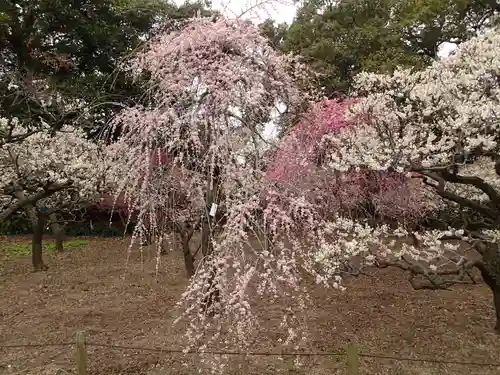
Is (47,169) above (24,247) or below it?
above

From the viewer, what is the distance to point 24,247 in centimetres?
1819

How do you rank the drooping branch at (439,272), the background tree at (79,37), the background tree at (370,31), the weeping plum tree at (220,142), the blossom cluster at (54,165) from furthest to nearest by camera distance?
the background tree at (79,37) < the background tree at (370,31) < the blossom cluster at (54,165) < the drooping branch at (439,272) < the weeping plum tree at (220,142)

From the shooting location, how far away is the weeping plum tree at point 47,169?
10.6 m

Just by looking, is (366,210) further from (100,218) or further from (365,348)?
(100,218)

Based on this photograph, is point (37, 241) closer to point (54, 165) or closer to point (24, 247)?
point (54, 165)

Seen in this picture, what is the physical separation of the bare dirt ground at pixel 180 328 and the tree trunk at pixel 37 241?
489 millimetres

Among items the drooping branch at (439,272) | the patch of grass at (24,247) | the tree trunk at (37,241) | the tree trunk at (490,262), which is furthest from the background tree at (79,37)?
the tree trunk at (490,262)

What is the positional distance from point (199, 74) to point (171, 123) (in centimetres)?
59

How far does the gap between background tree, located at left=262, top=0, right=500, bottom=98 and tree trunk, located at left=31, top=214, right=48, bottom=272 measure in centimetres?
944

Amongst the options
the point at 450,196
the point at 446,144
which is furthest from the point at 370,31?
the point at 450,196

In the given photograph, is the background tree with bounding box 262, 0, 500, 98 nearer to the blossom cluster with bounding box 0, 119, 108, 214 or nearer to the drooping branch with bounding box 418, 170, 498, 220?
the blossom cluster with bounding box 0, 119, 108, 214

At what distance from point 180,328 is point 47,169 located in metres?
6.60

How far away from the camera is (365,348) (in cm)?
719

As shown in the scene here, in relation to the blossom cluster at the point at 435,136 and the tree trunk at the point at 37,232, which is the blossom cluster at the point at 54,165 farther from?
the blossom cluster at the point at 435,136
